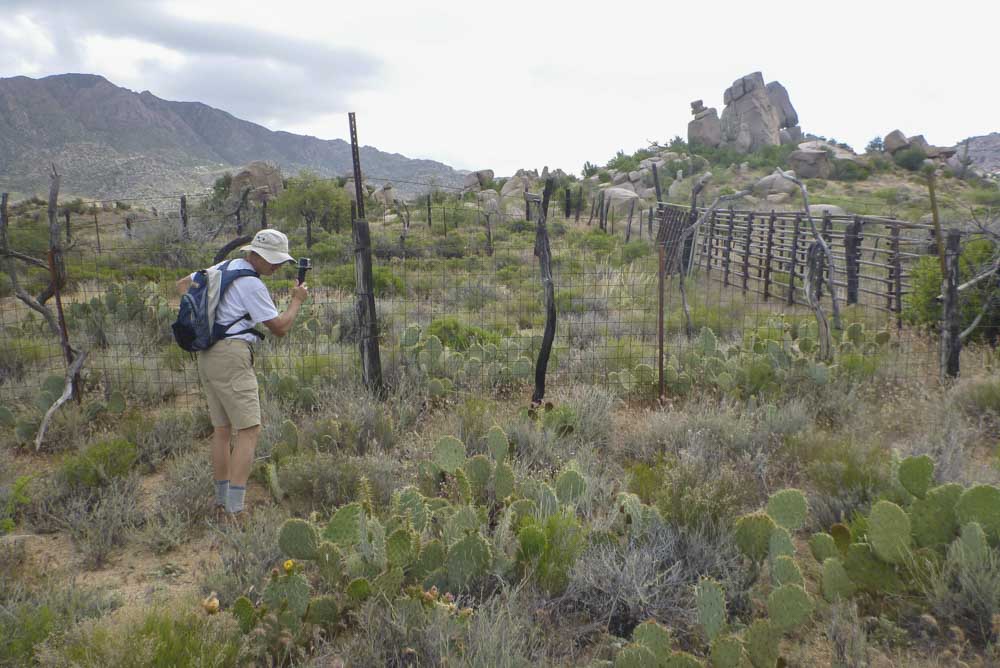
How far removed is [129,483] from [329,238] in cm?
1906

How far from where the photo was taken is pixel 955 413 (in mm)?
5746

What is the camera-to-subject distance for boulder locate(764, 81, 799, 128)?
2990 inches

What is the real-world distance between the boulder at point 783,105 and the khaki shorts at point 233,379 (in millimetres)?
80531

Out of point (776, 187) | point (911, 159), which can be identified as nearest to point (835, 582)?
point (776, 187)

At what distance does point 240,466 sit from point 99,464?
1229mm

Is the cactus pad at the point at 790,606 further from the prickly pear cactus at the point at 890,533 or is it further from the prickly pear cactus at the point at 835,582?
the prickly pear cactus at the point at 890,533

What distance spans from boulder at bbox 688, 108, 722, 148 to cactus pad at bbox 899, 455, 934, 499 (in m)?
65.3

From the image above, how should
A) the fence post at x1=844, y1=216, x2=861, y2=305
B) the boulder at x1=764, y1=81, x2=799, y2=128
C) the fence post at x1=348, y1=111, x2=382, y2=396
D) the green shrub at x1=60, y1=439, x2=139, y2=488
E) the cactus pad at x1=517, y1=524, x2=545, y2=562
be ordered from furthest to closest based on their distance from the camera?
1. the boulder at x1=764, y1=81, x2=799, y2=128
2. the fence post at x1=844, y1=216, x2=861, y2=305
3. the fence post at x1=348, y1=111, x2=382, y2=396
4. the green shrub at x1=60, y1=439, x2=139, y2=488
5. the cactus pad at x1=517, y1=524, x2=545, y2=562

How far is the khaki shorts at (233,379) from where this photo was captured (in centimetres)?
436

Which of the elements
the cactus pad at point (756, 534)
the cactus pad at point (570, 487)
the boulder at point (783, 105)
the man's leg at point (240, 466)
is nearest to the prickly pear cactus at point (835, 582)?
the cactus pad at point (756, 534)

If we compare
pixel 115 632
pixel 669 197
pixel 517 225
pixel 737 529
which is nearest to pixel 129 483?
pixel 115 632

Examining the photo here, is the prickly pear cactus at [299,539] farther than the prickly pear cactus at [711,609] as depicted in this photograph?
Yes

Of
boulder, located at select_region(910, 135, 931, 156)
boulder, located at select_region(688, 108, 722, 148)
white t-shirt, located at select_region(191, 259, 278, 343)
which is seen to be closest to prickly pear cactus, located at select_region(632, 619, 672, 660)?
white t-shirt, located at select_region(191, 259, 278, 343)

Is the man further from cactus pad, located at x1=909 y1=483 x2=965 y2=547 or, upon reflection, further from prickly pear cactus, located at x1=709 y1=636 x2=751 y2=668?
cactus pad, located at x1=909 y1=483 x2=965 y2=547
